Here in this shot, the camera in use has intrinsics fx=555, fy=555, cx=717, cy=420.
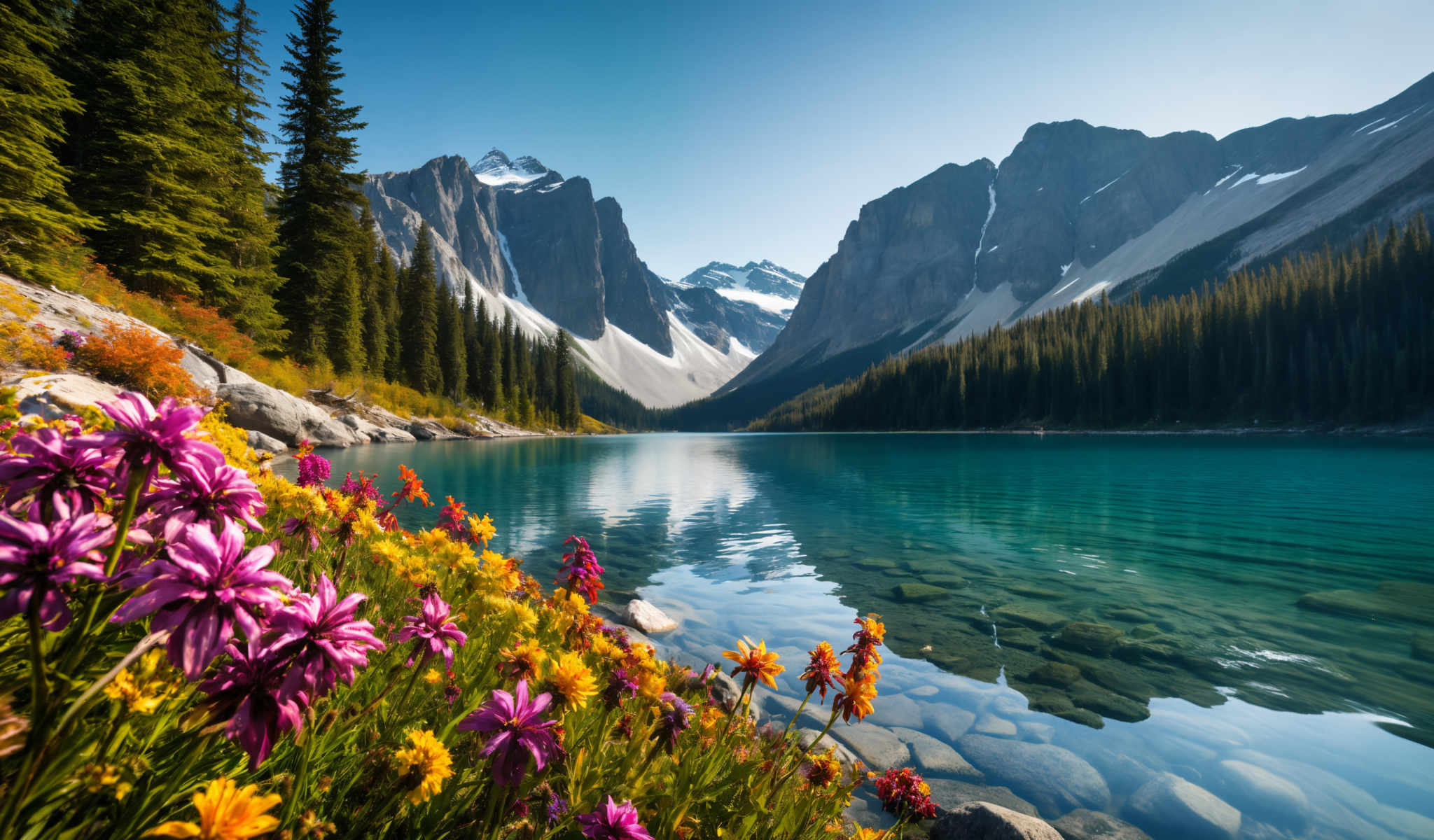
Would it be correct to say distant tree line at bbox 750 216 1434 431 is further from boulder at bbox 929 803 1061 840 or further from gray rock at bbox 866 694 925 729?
boulder at bbox 929 803 1061 840

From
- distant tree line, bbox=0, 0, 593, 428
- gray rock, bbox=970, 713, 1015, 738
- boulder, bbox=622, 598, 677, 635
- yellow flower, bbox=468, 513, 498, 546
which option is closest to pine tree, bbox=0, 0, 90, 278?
distant tree line, bbox=0, 0, 593, 428

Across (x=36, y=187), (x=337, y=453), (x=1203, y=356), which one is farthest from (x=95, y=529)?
(x=1203, y=356)

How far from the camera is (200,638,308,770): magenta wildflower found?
1.13m

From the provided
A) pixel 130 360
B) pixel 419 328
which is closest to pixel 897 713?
pixel 130 360

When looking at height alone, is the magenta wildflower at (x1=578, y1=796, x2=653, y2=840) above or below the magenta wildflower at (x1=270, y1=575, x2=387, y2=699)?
below

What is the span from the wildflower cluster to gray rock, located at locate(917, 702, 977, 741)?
3.07 m

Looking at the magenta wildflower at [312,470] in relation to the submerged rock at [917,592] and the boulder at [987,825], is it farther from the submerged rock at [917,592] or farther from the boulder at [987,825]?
the submerged rock at [917,592]

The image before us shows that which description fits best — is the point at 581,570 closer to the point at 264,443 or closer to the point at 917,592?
the point at 917,592

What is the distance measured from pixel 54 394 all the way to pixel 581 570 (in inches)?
223

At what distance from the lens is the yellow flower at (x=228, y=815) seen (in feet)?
3.26

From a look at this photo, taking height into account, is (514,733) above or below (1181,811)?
above

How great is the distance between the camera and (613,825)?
180 cm

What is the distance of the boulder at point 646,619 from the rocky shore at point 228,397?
20.6 feet

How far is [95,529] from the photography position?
104 cm
